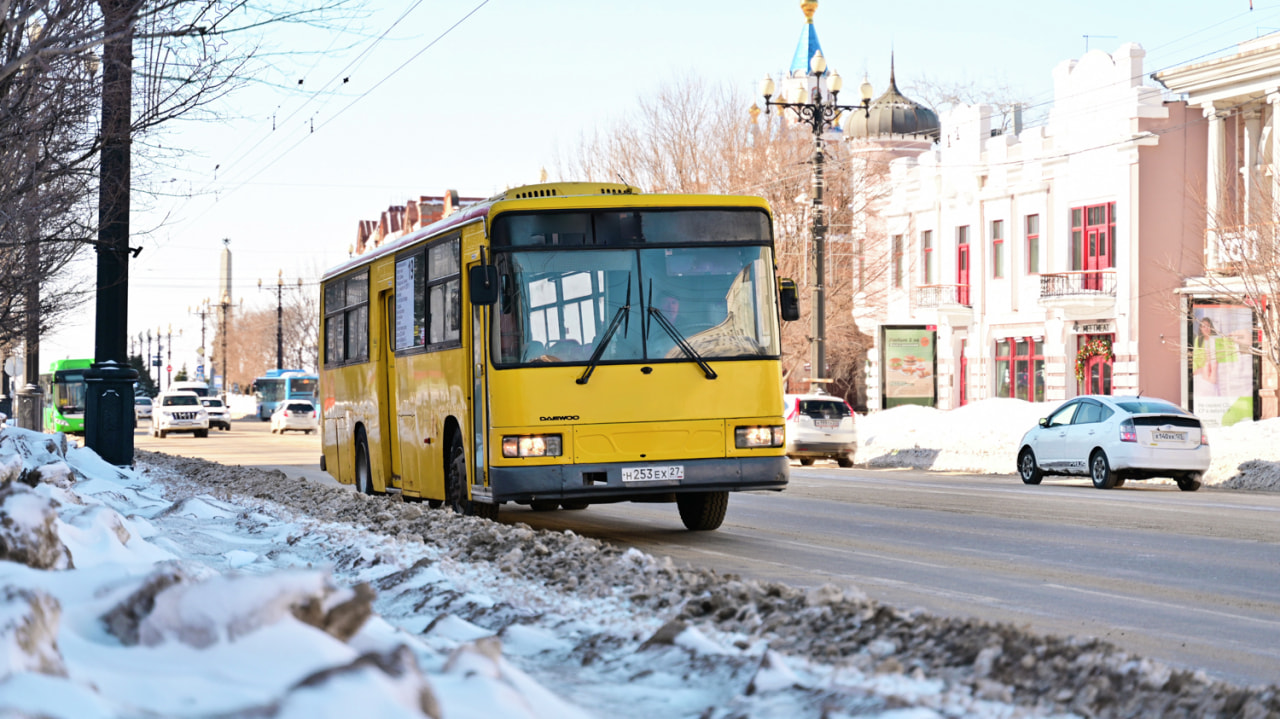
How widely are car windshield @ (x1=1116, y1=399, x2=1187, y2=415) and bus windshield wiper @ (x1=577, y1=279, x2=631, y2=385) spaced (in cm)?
1354

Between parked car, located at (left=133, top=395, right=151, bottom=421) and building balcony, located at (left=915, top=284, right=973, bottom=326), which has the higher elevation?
building balcony, located at (left=915, top=284, right=973, bottom=326)

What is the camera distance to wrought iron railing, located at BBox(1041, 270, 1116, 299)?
45.1m

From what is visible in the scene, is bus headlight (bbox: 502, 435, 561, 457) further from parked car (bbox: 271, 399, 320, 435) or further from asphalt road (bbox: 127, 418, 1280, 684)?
parked car (bbox: 271, 399, 320, 435)

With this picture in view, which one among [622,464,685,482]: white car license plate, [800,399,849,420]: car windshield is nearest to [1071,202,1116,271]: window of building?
[800,399,849,420]: car windshield

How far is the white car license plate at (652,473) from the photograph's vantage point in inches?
519

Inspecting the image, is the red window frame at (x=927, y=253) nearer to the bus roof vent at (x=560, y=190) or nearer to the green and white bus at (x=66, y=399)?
the green and white bus at (x=66, y=399)

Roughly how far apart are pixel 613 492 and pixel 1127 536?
16.7ft

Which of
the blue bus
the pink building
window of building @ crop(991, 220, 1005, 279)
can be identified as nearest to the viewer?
the pink building

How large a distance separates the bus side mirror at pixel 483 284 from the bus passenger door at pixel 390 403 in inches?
165

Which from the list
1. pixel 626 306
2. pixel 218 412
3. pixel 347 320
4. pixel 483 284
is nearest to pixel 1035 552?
pixel 626 306

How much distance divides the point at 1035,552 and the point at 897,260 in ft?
148

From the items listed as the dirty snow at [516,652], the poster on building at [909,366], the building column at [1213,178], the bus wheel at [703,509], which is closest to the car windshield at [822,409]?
the building column at [1213,178]

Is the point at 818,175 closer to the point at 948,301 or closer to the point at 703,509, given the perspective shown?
the point at 948,301

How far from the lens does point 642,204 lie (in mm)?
13648
